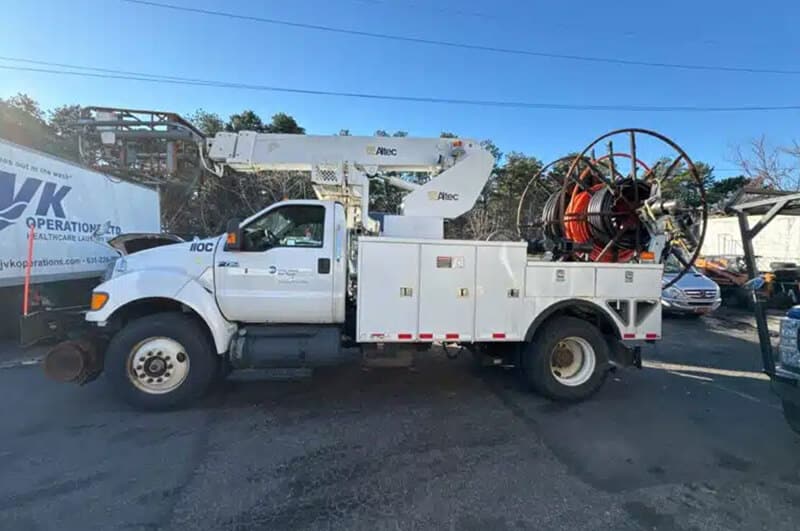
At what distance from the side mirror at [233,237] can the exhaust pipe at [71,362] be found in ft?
5.89

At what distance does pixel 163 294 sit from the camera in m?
4.30

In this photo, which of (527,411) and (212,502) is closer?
(212,502)

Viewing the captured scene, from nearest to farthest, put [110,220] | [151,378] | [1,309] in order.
→ [151,378] < [1,309] < [110,220]

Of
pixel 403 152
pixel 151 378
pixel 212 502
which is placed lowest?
pixel 212 502

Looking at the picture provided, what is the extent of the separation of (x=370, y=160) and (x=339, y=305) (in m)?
1.96

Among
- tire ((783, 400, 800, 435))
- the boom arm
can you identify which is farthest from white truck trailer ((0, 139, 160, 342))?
tire ((783, 400, 800, 435))

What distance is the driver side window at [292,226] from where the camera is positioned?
463cm

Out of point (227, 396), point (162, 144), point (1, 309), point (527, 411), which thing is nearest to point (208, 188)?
point (162, 144)

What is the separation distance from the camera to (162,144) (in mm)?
8547

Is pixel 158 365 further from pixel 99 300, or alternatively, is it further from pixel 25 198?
pixel 25 198

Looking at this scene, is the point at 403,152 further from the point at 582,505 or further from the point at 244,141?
the point at 582,505

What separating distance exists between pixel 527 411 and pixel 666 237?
296 centimetres

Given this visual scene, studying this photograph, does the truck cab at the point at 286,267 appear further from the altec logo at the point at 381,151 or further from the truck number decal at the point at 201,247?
the altec logo at the point at 381,151

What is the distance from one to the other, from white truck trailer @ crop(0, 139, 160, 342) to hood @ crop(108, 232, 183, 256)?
100 cm
